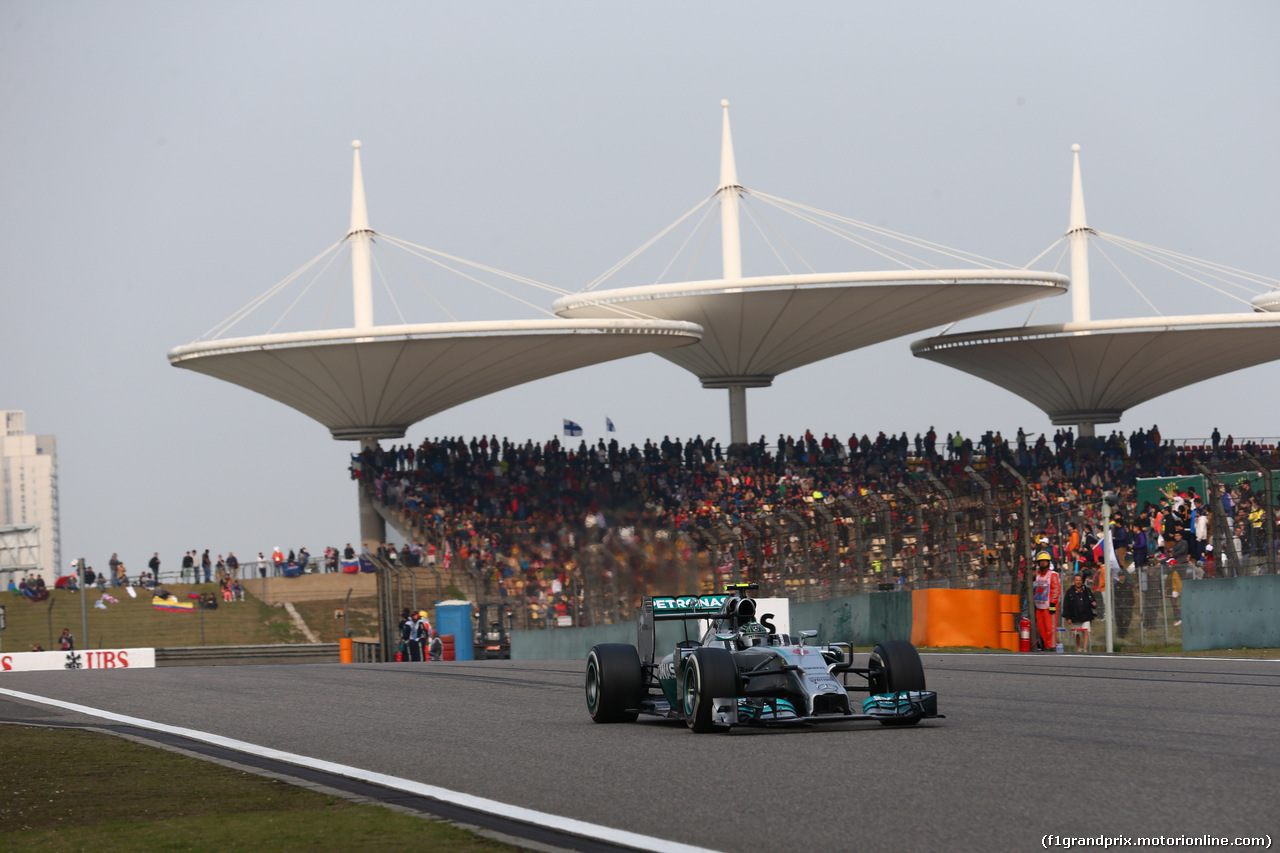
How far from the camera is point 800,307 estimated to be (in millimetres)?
54844

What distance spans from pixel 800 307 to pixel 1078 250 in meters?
15.8

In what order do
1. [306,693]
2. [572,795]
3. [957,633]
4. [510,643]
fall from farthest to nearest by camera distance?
[510,643] → [957,633] → [306,693] → [572,795]

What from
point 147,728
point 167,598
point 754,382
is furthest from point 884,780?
point 754,382

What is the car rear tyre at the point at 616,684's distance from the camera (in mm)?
14555

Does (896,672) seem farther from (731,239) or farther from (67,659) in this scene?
(731,239)

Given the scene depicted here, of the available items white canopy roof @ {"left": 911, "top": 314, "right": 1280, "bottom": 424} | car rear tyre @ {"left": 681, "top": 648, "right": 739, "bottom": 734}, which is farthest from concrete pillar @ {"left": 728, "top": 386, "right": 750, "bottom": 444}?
car rear tyre @ {"left": 681, "top": 648, "right": 739, "bottom": 734}

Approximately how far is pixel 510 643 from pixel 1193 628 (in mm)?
19889

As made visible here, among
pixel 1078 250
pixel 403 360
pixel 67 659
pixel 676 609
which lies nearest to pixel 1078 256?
pixel 1078 250

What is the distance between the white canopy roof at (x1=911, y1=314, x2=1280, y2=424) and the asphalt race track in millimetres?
41518

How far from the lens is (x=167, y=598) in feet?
174

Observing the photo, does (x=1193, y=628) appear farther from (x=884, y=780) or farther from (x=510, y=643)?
(x=510, y=643)

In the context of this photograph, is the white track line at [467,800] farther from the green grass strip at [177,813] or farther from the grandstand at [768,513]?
the grandstand at [768,513]

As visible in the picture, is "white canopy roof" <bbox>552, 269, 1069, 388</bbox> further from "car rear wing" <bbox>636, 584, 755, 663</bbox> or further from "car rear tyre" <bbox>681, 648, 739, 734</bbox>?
"car rear tyre" <bbox>681, 648, 739, 734</bbox>

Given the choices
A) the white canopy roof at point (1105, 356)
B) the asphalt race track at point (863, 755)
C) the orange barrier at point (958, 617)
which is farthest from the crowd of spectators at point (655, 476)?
the asphalt race track at point (863, 755)
